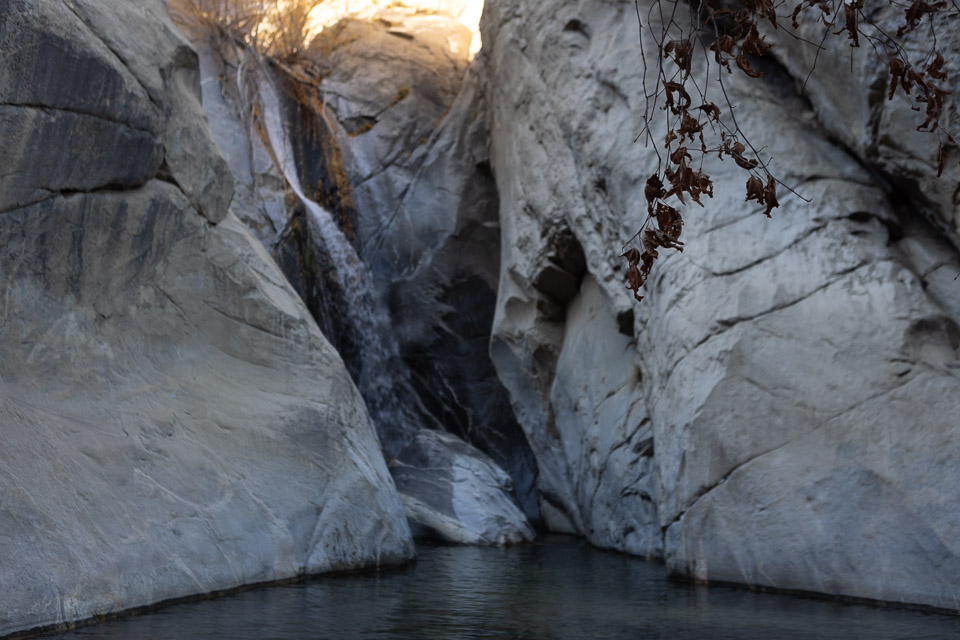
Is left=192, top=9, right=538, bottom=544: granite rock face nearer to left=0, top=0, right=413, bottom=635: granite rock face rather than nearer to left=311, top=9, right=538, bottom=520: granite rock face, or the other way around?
left=311, top=9, right=538, bottom=520: granite rock face

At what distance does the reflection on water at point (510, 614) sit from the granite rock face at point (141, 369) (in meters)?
0.36

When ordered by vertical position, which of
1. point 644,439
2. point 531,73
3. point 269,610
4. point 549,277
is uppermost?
point 531,73

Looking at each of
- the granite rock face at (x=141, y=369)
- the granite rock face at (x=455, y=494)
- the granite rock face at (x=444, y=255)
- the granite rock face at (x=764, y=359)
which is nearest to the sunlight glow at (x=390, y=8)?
the granite rock face at (x=444, y=255)

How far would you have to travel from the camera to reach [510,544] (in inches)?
354

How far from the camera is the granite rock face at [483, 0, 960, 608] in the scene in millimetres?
5652

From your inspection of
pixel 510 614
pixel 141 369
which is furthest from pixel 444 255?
pixel 510 614

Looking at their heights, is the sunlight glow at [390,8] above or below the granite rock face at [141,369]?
above

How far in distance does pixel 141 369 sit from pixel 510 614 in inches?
115

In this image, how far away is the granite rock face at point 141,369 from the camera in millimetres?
5094

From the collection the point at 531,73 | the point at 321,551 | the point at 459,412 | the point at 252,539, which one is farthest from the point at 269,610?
the point at 459,412

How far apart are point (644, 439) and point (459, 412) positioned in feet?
16.5

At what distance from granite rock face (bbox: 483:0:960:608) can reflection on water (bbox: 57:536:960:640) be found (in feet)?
1.40

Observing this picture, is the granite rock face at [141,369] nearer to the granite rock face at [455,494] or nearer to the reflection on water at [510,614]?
the reflection on water at [510,614]

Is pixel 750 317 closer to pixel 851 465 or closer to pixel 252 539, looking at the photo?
A: pixel 851 465
